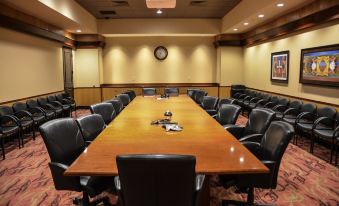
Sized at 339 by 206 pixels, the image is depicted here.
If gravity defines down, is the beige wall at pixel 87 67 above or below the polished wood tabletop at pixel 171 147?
above

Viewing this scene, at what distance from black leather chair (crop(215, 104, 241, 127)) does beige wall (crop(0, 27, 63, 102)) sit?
4415 millimetres

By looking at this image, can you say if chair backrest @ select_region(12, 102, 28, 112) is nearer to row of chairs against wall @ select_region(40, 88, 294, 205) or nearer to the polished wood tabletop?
row of chairs against wall @ select_region(40, 88, 294, 205)

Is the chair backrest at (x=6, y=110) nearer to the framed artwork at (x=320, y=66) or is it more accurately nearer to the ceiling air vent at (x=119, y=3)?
the ceiling air vent at (x=119, y=3)

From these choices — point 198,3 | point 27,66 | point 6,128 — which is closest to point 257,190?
point 6,128

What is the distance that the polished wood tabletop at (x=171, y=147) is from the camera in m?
1.89

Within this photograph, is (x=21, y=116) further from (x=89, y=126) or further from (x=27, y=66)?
(x=89, y=126)

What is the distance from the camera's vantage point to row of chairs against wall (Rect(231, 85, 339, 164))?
4.28m

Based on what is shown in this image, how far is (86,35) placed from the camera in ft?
31.6

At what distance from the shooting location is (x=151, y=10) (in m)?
8.24

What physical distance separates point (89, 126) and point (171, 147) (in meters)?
1.22

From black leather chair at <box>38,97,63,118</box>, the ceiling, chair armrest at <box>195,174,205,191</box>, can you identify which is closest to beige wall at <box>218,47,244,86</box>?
the ceiling

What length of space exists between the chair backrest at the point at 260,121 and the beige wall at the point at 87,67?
7590 mm

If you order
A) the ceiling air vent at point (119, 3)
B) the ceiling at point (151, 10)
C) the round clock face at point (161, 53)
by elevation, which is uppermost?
the ceiling at point (151, 10)

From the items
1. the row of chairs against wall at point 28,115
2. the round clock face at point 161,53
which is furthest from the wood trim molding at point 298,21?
the row of chairs against wall at point 28,115
